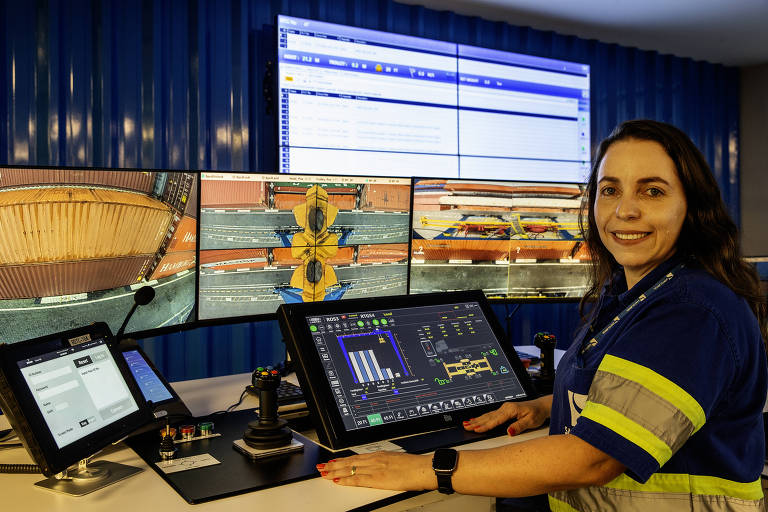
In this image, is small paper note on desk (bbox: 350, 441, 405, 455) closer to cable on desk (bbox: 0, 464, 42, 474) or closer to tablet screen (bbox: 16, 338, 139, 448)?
tablet screen (bbox: 16, 338, 139, 448)

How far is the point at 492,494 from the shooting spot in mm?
1163

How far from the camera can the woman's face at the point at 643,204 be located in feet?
4.18

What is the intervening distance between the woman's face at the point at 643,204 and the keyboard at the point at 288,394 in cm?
88

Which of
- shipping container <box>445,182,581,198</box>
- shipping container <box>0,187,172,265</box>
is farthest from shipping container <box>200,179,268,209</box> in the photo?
shipping container <box>445,182,581,198</box>

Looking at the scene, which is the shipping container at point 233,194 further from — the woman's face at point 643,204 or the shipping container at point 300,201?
the woman's face at point 643,204

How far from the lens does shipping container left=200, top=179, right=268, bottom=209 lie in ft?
5.76

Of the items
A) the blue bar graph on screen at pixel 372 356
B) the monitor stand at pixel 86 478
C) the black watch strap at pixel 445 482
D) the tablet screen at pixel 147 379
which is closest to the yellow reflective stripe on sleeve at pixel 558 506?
the black watch strap at pixel 445 482

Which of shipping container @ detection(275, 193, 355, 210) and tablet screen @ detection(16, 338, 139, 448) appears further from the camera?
shipping container @ detection(275, 193, 355, 210)

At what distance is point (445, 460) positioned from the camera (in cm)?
117

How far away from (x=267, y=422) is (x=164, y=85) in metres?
2.38

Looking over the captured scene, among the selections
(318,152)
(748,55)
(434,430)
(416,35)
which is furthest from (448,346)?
(748,55)

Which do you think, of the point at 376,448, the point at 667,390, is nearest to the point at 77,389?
the point at 376,448

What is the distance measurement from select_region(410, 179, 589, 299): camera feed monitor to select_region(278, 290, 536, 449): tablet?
0.44 meters

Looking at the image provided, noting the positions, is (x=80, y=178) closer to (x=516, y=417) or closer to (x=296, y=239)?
(x=296, y=239)
